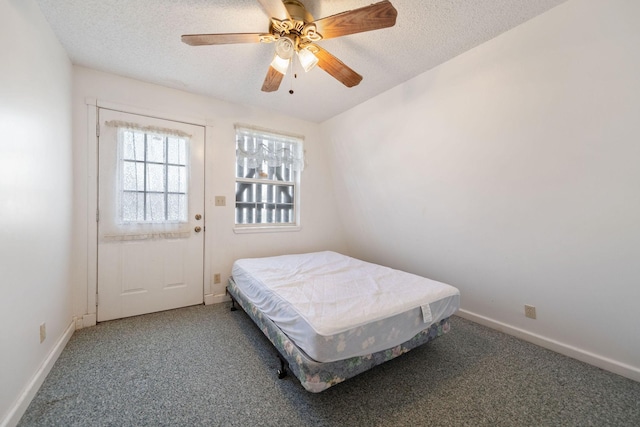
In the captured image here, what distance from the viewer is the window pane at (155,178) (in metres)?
2.53

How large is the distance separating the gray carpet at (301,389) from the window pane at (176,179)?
1430 millimetres

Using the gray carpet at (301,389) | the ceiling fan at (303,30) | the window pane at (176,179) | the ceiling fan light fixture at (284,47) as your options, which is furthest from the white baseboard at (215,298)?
the ceiling fan light fixture at (284,47)

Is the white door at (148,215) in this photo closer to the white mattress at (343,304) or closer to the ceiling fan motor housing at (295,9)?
the white mattress at (343,304)

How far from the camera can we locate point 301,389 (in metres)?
1.57

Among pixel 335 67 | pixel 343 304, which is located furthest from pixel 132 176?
pixel 343 304

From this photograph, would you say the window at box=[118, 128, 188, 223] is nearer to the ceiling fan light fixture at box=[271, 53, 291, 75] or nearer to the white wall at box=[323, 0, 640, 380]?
the ceiling fan light fixture at box=[271, 53, 291, 75]

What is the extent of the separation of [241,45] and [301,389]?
98.5 inches

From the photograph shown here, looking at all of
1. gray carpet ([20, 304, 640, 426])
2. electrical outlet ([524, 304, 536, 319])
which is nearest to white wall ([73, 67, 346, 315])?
gray carpet ([20, 304, 640, 426])

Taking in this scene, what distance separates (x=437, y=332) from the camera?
6.33 feet

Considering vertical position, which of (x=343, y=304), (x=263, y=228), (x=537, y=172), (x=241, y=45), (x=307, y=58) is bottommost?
(x=343, y=304)

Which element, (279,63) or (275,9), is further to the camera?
(279,63)

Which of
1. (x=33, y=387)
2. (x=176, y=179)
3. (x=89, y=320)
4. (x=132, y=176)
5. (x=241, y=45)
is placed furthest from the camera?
(x=176, y=179)

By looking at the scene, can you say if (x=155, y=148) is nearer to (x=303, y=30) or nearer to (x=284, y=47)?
(x=284, y=47)

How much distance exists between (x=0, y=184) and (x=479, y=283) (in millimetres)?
3561
